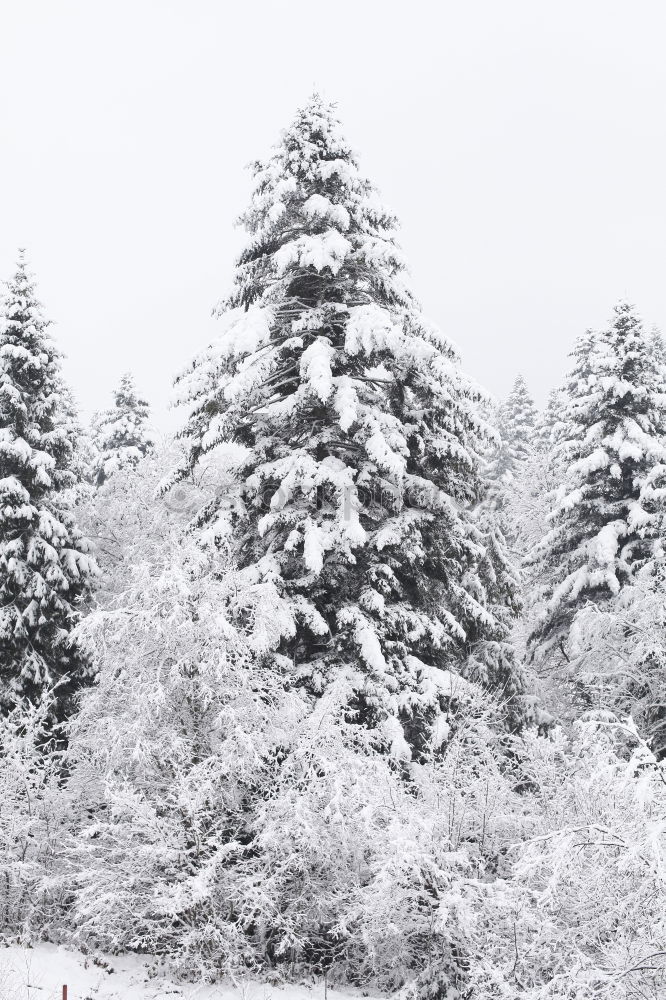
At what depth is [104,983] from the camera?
865 centimetres

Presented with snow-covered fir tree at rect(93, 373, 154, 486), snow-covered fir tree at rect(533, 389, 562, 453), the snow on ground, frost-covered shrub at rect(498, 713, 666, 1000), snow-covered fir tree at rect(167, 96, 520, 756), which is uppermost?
snow-covered fir tree at rect(533, 389, 562, 453)

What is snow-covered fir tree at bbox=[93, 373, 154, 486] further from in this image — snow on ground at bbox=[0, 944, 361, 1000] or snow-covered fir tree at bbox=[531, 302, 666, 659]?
snow on ground at bbox=[0, 944, 361, 1000]

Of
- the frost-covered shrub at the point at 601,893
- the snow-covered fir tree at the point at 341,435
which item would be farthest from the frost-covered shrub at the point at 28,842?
the frost-covered shrub at the point at 601,893

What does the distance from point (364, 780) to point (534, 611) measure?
641 inches

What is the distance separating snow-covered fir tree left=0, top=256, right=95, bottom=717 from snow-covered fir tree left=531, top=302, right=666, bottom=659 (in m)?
12.7

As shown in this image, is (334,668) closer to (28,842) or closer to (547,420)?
(28,842)

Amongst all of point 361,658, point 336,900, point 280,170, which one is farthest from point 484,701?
point 280,170

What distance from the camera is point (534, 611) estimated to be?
2488 centimetres

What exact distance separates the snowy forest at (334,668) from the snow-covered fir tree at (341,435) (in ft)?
0.21

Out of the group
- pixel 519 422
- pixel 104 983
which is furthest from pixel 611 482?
pixel 519 422

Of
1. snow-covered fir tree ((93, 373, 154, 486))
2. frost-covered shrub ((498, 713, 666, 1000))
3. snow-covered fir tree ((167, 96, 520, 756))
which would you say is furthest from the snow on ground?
snow-covered fir tree ((93, 373, 154, 486))

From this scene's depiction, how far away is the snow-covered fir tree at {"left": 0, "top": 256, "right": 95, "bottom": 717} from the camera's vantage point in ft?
63.8

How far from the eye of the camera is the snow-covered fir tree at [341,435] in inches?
512

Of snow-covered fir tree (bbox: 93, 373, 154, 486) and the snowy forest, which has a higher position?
snow-covered fir tree (bbox: 93, 373, 154, 486)
